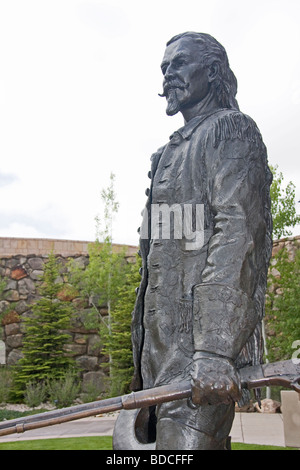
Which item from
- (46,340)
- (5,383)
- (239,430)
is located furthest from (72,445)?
(46,340)

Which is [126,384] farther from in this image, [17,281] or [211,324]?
[211,324]

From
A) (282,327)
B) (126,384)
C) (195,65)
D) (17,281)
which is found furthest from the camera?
(17,281)

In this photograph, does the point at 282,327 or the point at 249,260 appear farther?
the point at 282,327

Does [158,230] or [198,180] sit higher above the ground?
[198,180]

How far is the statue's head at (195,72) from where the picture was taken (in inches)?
102

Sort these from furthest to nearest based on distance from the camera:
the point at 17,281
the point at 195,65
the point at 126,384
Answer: the point at 17,281 → the point at 126,384 → the point at 195,65

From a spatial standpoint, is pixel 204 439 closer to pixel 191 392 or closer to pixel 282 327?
pixel 191 392

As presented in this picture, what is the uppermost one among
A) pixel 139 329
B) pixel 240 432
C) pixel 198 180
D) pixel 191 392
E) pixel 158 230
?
pixel 198 180

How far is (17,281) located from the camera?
14.5 m

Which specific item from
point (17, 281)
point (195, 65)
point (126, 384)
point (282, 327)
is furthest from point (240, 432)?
point (17, 281)

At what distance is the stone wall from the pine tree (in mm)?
469

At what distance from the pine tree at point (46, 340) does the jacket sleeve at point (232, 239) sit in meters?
10.8

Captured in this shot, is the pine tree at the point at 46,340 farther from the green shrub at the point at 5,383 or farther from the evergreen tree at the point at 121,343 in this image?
the evergreen tree at the point at 121,343

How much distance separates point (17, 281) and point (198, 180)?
1282 centimetres
